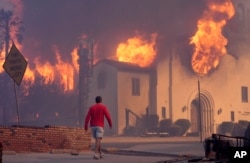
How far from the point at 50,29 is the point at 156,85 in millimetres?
31451

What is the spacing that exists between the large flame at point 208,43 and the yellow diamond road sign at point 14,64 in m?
34.0

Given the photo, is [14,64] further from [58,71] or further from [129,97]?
[58,71]

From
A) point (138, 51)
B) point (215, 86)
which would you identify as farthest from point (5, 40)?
point (215, 86)

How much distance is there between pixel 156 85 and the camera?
4788cm

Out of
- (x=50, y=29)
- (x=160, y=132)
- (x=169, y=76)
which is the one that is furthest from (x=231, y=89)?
(x=50, y=29)

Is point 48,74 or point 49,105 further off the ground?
point 48,74

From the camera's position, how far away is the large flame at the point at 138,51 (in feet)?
164

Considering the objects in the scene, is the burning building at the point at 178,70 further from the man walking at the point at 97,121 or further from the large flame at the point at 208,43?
the man walking at the point at 97,121

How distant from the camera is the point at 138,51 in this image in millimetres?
51375

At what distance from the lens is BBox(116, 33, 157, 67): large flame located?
4988 centimetres

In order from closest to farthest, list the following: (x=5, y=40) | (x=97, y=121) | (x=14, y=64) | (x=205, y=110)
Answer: (x=97, y=121) < (x=14, y=64) < (x=205, y=110) < (x=5, y=40)

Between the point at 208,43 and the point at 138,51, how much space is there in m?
7.94

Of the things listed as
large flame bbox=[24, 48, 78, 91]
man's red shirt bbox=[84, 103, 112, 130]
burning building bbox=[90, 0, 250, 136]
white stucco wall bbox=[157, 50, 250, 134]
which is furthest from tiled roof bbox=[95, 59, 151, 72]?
man's red shirt bbox=[84, 103, 112, 130]

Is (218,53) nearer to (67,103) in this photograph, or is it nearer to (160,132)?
(160,132)
